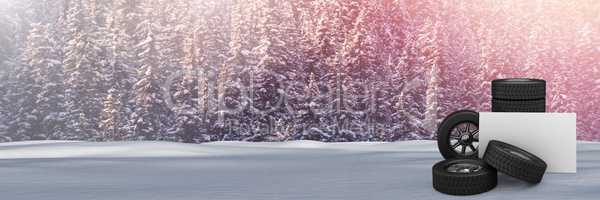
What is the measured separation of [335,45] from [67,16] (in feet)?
40.1

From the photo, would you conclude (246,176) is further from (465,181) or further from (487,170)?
(487,170)

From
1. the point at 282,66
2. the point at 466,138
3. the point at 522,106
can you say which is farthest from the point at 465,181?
the point at 282,66

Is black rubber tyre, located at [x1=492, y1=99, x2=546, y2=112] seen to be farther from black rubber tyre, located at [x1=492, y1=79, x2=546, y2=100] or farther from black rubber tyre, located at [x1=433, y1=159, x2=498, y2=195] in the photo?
black rubber tyre, located at [x1=433, y1=159, x2=498, y2=195]

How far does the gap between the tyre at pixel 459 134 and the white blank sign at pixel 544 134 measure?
95cm

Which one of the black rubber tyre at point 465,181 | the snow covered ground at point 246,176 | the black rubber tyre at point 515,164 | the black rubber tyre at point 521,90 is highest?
the black rubber tyre at point 521,90

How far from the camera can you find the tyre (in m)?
8.79

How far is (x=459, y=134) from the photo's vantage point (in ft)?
29.4

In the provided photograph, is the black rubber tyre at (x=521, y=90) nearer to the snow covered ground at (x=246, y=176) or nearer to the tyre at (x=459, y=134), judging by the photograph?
the tyre at (x=459, y=134)

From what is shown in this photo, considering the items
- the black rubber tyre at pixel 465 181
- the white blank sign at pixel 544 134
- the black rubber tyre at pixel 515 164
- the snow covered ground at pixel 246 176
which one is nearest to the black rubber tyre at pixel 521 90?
the white blank sign at pixel 544 134

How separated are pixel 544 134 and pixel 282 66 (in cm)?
1673

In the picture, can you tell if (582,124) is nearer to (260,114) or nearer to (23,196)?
(260,114)

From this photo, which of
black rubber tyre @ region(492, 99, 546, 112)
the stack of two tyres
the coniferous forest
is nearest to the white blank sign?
black rubber tyre @ region(492, 99, 546, 112)

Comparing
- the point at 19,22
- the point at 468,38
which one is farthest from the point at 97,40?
the point at 468,38

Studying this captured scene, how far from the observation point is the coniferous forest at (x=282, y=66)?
23.7 meters
